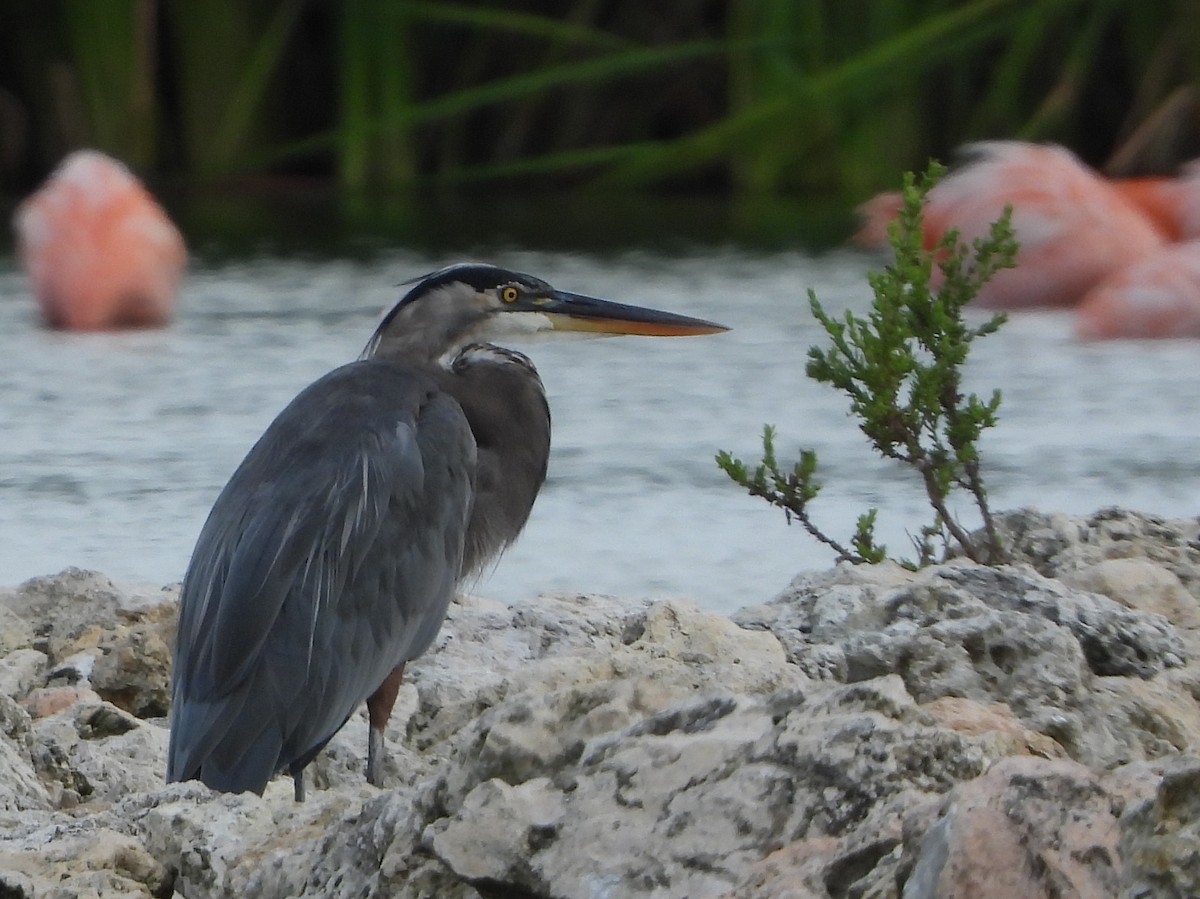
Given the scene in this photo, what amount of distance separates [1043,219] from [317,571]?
4525mm

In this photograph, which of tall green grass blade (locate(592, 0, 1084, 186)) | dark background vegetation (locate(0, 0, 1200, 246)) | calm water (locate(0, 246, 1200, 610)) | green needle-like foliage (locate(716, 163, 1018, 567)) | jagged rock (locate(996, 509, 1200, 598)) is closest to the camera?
jagged rock (locate(996, 509, 1200, 598))

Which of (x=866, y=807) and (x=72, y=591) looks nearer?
(x=866, y=807)

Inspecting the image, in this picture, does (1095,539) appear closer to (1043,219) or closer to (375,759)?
(375,759)

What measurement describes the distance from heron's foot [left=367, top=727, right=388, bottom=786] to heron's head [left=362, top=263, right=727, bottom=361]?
0.85m

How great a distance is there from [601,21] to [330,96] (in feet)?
4.68

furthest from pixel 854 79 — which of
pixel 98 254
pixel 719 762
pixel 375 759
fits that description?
pixel 719 762

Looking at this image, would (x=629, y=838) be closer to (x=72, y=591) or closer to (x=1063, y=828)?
(x=1063, y=828)

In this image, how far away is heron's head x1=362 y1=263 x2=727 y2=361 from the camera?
11.1 feet

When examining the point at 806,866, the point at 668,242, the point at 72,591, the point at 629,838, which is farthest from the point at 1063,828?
the point at 668,242

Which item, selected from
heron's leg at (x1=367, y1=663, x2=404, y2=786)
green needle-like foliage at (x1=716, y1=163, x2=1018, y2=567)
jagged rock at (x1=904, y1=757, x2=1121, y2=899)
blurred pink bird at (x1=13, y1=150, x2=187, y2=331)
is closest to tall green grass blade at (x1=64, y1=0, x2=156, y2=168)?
blurred pink bird at (x1=13, y1=150, x2=187, y2=331)

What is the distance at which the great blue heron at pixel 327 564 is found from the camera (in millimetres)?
2576

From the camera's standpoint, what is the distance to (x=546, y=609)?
3107 mm

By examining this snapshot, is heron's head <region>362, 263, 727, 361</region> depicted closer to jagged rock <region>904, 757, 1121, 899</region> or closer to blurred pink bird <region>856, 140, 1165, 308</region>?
jagged rock <region>904, 757, 1121, 899</region>

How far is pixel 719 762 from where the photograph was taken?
1.66 meters
